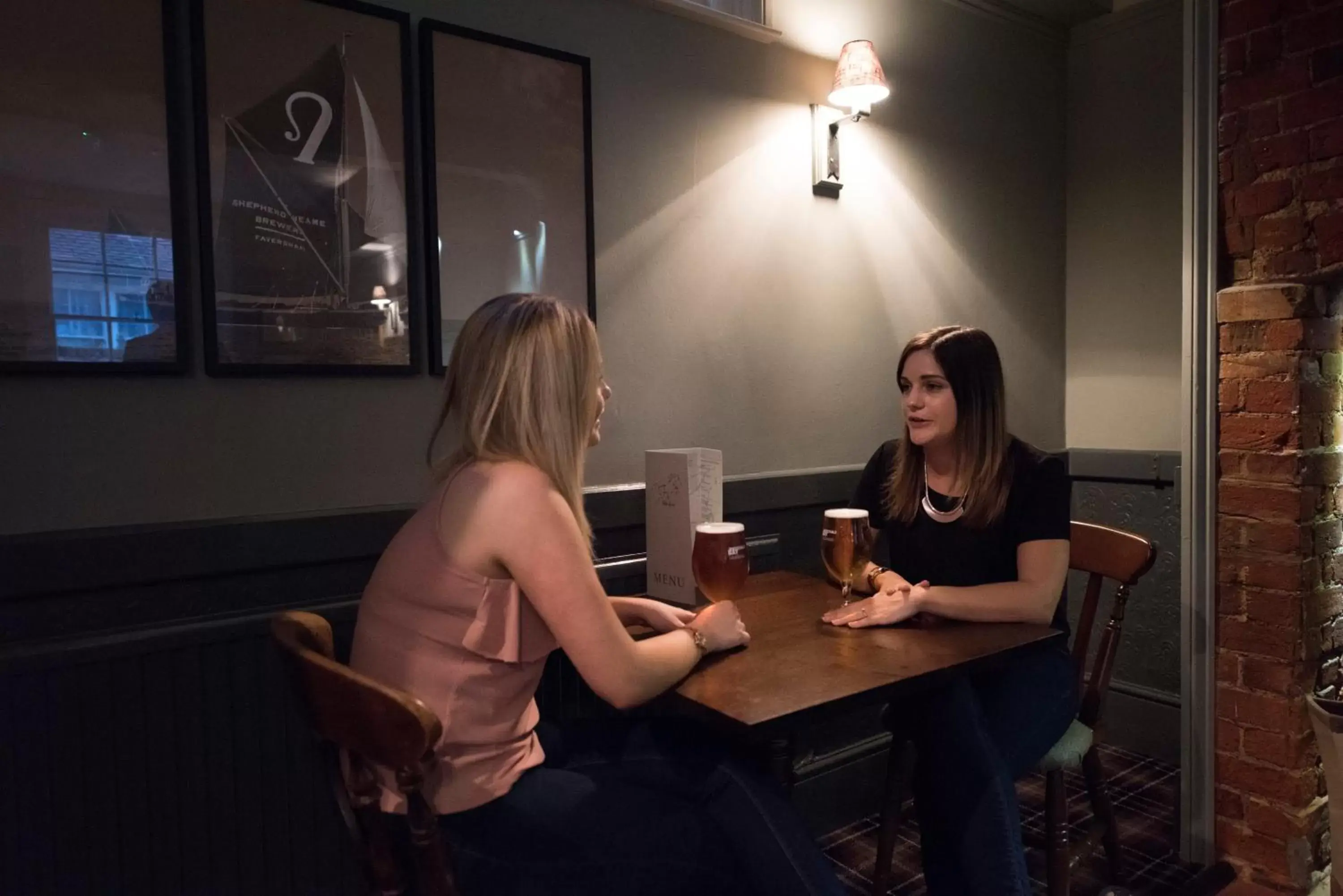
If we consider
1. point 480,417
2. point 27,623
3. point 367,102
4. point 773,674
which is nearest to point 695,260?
point 367,102

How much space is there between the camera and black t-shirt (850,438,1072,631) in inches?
72.2

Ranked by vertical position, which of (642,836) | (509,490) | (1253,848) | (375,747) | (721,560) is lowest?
(1253,848)

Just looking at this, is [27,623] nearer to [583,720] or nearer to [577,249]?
[583,720]

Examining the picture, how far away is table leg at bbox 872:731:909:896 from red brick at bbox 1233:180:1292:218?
1.43 meters

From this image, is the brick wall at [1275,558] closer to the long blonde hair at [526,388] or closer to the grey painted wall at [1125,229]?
the grey painted wall at [1125,229]

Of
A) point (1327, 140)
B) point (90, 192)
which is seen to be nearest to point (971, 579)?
point (1327, 140)

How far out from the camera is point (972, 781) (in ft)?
5.06

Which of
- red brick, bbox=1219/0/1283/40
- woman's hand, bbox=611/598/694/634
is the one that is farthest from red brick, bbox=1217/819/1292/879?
red brick, bbox=1219/0/1283/40

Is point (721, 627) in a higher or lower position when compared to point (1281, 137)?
lower

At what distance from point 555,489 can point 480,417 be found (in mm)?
158

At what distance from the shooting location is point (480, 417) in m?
1.31

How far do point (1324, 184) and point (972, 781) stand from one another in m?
1.49

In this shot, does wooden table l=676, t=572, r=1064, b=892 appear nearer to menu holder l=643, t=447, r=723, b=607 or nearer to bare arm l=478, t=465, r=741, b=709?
bare arm l=478, t=465, r=741, b=709

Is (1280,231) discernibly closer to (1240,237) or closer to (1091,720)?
(1240,237)
